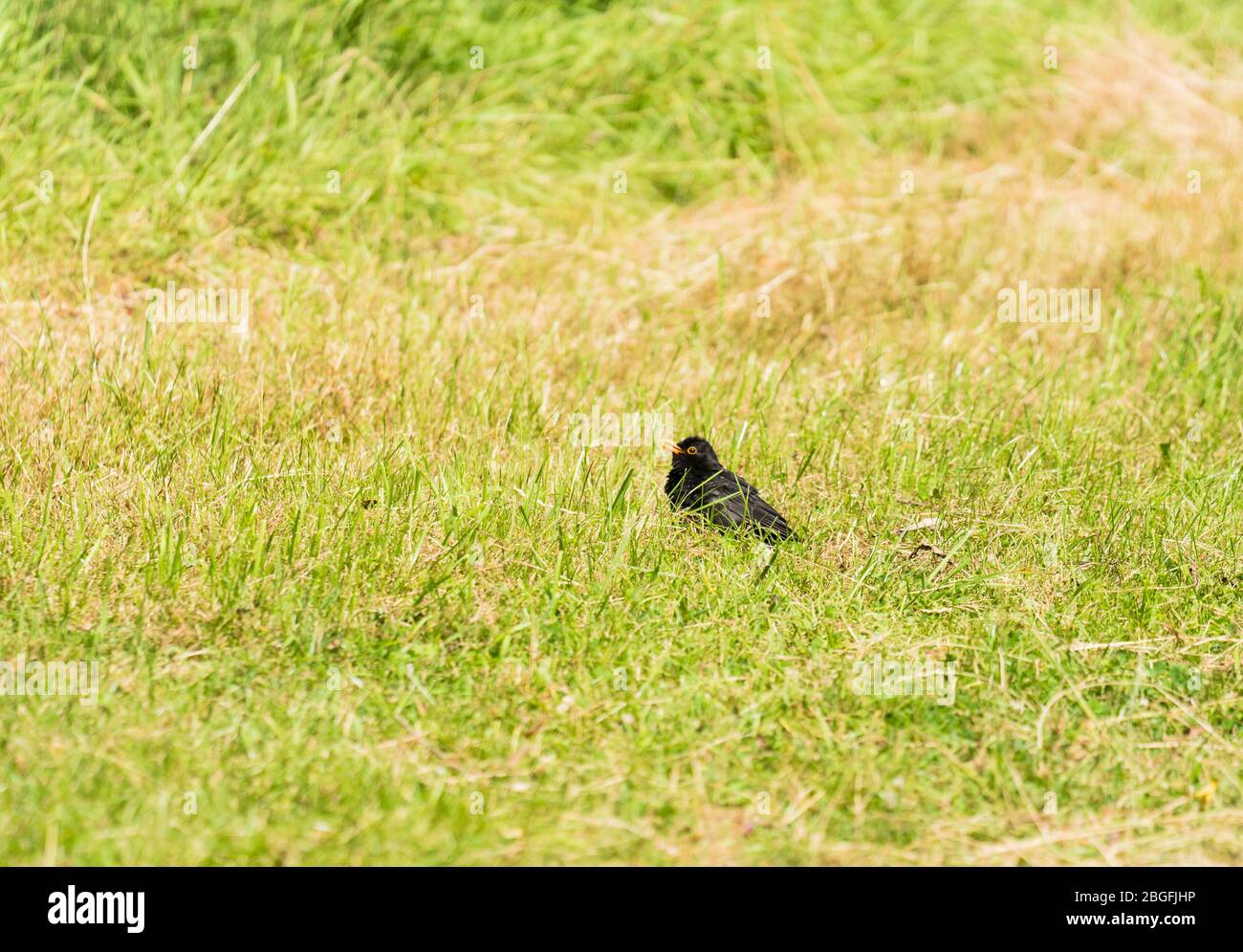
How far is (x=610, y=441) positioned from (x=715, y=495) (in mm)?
809

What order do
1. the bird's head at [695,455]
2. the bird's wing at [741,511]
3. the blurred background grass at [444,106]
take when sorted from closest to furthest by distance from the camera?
the bird's wing at [741,511]
the bird's head at [695,455]
the blurred background grass at [444,106]

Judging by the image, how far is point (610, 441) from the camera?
19.1ft

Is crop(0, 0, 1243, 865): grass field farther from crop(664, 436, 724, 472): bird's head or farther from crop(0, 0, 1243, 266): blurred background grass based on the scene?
crop(664, 436, 724, 472): bird's head

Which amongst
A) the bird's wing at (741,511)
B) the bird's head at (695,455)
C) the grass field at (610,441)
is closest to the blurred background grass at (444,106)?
the grass field at (610,441)

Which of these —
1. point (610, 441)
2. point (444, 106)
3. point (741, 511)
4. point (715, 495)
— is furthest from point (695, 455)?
point (444, 106)

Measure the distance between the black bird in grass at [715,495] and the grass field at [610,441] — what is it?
116 mm

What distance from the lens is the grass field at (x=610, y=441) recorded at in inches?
149

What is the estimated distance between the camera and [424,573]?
4.63 metres

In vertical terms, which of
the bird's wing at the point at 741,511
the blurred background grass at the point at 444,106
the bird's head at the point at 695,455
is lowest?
the bird's wing at the point at 741,511

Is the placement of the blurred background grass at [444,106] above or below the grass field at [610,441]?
above

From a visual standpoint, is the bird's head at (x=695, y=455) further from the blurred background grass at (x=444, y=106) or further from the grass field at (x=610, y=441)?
the blurred background grass at (x=444, y=106)

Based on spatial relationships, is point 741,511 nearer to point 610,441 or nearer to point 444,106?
point 610,441

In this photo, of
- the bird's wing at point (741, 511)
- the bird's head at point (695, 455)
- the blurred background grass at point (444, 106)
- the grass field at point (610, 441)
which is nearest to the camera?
the grass field at point (610, 441)
